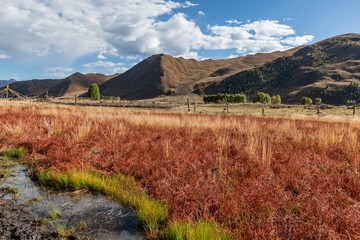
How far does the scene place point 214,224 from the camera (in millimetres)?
5117

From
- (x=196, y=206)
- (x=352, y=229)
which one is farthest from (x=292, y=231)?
(x=196, y=206)

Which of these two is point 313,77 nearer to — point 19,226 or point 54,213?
point 54,213

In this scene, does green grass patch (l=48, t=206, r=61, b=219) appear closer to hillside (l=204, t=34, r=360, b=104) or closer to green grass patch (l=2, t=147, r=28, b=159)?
green grass patch (l=2, t=147, r=28, b=159)

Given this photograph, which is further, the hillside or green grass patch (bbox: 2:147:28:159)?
the hillside

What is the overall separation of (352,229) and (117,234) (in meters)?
3.60

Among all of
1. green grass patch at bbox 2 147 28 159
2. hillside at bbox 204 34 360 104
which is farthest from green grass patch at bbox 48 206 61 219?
hillside at bbox 204 34 360 104

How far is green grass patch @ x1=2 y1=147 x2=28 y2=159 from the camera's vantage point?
10305 millimetres

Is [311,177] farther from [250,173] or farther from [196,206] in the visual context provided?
[196,206]

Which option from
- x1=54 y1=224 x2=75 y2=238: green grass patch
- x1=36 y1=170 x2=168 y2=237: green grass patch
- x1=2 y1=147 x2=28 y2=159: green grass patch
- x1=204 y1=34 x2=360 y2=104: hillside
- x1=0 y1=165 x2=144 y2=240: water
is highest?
x1=204 y1=34 x2=360 y2=104: hillside

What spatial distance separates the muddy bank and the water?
204 millimetres

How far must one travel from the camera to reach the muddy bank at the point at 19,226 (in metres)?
4.99

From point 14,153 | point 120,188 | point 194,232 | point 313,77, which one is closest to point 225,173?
A: point 120,188

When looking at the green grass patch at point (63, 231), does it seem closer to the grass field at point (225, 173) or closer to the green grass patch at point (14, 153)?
the grass field at point (225, 173)

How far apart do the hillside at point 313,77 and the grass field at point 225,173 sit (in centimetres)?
12225
